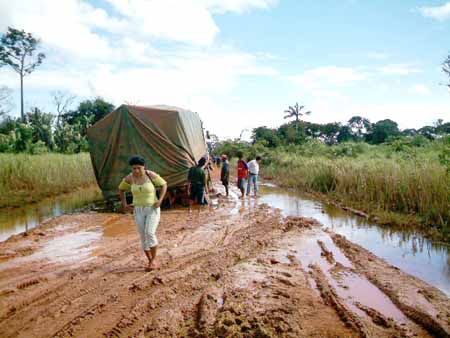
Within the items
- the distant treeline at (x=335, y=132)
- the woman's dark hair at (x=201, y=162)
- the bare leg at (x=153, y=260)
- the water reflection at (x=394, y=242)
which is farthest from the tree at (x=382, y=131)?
the bare leg at (x=153, y=260)

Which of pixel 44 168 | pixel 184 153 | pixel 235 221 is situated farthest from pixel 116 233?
pixel 44 168

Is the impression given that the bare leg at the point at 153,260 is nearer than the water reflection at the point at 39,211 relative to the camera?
Yes

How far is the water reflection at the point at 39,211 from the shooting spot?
10.4 m

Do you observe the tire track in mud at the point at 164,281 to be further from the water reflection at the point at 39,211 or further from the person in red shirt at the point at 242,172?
the person in red shirt at the point at 242,172

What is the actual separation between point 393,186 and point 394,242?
11.5ft

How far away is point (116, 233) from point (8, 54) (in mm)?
31611

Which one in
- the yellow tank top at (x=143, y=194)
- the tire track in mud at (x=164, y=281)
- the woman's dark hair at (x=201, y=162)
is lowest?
the tire track in mud at (x=164, y=281)

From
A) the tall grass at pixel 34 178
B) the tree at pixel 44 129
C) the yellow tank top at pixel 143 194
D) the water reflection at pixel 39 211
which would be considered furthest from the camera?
the tree at pixel 44 129

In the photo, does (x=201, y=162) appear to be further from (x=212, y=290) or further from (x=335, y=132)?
(x=335, y=132)

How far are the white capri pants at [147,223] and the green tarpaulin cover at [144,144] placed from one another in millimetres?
6169

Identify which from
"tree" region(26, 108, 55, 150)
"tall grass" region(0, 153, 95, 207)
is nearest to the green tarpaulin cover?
"tall grass" region(0, 153, 95, 207)

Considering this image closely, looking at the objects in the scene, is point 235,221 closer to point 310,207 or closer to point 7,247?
point 310,207

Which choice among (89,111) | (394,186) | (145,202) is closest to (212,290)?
(145,202)

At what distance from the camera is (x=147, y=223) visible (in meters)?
5.88
